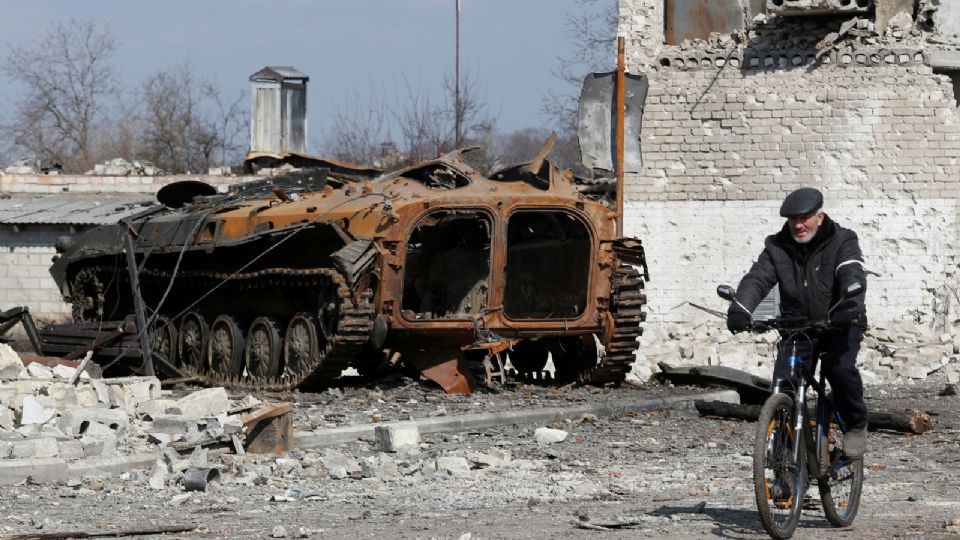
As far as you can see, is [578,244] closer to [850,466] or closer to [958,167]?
[958,167]

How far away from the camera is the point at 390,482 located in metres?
9.61

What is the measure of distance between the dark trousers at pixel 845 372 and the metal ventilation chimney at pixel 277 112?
2696cm

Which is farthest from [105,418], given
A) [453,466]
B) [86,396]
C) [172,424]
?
[453,466]

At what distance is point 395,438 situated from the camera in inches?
431

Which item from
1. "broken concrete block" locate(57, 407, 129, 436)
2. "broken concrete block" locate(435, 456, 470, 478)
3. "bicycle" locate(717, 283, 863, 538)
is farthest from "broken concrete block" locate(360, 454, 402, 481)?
"bicycle" locate(717, 283, 863, 538)

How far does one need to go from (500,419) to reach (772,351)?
6.16m

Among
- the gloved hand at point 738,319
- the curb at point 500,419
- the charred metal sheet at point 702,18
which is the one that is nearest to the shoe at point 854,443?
the gloved hand at point 738,319

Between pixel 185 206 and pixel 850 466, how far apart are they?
12985mm

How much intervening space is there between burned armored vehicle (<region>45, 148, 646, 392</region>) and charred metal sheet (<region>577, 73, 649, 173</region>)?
1.69ft

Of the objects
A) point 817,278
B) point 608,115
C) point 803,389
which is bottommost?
point 803,389

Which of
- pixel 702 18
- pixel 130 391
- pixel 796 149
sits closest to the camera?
pixel 130 391

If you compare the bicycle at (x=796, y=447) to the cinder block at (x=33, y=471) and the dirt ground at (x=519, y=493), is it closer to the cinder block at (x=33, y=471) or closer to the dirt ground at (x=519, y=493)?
the dirt ground at (x=519, y=493)

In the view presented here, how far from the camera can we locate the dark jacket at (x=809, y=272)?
7.71 meters

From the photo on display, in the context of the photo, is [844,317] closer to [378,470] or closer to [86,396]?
[378,470]
